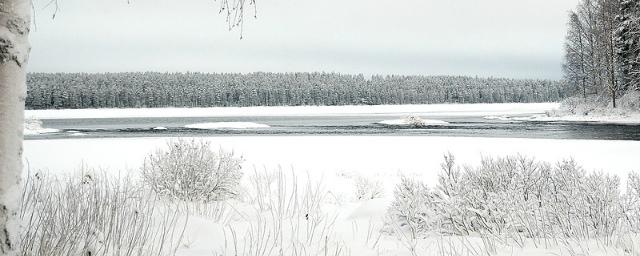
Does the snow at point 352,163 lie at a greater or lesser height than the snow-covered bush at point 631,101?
lesser

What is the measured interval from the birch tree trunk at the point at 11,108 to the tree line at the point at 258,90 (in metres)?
123

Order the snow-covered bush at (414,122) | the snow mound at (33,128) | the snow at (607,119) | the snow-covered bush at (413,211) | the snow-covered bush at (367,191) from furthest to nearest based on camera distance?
1. the snow-covered bush at (414,122)
2. the snow mound at (33,128)
3. the snow at (607,119)
4. the snow-covered bush at (367,191)
5. the snow-covered bush at (413,211)

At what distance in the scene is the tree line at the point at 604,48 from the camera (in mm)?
32188

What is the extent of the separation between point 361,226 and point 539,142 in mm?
17329

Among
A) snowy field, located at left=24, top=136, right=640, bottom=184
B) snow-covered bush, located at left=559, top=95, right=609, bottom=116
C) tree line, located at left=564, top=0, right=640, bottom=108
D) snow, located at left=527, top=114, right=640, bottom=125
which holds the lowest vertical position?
snowy field, located at left=24, top=136, right=640, bottom=184

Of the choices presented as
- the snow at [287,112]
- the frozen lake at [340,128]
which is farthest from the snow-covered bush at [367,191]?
the snow at [287,112]

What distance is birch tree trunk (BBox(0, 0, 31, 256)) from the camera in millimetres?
1534

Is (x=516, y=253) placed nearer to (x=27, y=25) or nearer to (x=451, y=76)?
(x=27, y=25)

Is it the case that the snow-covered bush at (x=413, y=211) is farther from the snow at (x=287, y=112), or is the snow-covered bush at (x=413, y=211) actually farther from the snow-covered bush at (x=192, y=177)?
the snow at (x=287, y=112)

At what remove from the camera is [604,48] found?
35500mm

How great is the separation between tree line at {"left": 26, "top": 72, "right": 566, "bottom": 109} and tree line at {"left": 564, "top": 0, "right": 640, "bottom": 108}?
93.4 meters

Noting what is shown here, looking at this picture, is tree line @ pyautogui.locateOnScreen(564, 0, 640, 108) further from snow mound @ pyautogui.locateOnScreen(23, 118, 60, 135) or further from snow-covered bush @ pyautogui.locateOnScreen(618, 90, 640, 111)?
snow mound @ pyautogui.locateOnScreen(23, 118, 60, 135)

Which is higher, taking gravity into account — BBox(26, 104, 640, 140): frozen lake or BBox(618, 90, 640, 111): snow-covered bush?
BBox(618, 90, 640, 111): snow-covered bush

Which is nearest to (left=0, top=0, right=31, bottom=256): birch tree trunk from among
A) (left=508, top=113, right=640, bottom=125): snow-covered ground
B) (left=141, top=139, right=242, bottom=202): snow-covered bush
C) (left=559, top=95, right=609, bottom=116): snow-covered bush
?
(left=141, top=139, right=242, bottom=202): snow-covered bush
